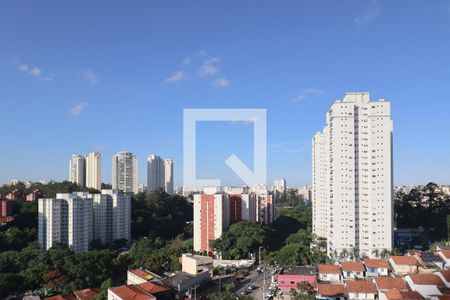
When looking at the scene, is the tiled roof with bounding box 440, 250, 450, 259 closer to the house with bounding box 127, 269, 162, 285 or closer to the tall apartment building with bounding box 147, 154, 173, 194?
the house with bounding box 127, 269, 162, 285

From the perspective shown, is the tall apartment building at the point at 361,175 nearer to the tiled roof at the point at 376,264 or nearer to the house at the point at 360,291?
the tiled roof at the point at 376,264

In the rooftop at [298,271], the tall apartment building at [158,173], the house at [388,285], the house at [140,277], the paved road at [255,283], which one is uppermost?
the tall apartment building at [158,173]

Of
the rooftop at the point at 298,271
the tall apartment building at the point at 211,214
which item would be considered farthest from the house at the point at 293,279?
the tall apartment building at the point at 211,214

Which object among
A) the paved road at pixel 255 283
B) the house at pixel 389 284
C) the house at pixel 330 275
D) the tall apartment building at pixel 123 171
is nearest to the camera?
the house at pixel 389 284

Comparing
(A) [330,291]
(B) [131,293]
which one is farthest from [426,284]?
(B) [131,293]

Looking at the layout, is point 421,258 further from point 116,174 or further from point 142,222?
point 116,174

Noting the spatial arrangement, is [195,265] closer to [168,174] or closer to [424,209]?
[424,209]

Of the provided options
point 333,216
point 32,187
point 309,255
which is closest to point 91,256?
point 309,255
